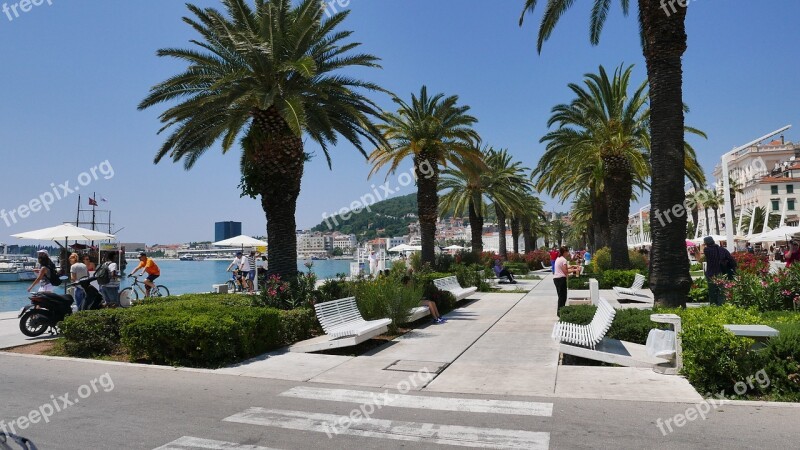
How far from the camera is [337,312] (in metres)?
10.1

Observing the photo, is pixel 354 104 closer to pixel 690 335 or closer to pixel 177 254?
pixel 690 335

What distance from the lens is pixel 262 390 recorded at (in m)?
6.91

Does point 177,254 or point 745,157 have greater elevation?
point 745,157

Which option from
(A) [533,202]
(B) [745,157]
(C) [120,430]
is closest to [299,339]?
(C) [120,430]

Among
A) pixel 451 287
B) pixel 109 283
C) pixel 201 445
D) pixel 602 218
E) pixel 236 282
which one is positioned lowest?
pixel 201 445

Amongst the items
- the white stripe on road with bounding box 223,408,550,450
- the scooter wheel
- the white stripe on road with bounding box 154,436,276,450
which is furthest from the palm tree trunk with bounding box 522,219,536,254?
the white stripe on road with bounding box 154,436,276,450

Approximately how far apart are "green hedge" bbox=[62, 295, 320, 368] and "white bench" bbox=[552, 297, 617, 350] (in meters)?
4.90

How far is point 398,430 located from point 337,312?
493cm

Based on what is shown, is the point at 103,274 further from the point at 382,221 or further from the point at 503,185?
the point at 382,221

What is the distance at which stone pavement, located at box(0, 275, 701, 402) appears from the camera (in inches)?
266

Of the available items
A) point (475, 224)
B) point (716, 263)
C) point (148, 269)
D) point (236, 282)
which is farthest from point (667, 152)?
point (475, 224)

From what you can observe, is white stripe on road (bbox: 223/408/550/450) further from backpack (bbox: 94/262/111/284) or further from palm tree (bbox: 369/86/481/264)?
palm tree (bbox: 369/86/481/264)

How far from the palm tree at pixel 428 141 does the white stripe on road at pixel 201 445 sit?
62.8 ft

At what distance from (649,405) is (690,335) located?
1.41m
